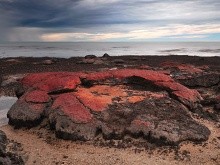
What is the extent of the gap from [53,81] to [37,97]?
1309 millimetres

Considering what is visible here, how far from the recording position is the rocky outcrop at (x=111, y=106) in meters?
11.1

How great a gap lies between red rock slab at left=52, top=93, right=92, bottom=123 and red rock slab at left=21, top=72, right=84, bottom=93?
76 centimetres

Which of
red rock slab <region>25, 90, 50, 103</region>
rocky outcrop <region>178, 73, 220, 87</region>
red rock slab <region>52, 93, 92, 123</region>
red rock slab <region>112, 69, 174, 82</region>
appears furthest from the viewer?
rocky outcrop <region>178, 73, 220, 87</region>

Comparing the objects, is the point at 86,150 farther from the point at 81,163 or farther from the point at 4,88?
the point at 4,88

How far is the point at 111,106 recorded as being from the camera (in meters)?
12.3

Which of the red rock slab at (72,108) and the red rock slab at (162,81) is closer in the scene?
the red rock slab at (72,108)

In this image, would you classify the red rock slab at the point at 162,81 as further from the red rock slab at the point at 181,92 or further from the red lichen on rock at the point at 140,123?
the red lichen on rock at the point at 140,123

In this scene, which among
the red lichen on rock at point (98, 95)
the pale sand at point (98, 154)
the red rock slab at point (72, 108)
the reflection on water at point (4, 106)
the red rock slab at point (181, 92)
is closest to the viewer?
the pale sand at point (98, 154)

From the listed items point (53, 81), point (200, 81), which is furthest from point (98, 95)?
point (200, 81)

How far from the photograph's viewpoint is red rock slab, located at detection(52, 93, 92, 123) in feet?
37.5

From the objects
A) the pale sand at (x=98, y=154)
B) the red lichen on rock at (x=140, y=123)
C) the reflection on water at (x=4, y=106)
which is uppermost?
the red lichen on rock at (x=140, y=123)

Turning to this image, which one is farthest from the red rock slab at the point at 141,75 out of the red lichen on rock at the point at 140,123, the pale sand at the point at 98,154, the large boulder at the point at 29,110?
the pale sand at the point at 98,154

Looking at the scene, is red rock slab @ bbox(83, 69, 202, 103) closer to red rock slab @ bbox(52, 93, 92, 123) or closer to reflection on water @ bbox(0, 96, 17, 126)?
red rock slab @ bbox(52, 93, 92, 123)

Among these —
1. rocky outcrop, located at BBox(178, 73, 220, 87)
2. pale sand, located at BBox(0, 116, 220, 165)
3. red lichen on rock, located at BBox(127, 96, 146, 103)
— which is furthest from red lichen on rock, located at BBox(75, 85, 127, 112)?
rocky outcrop, located at BBox(178, 73, 220, 87)
